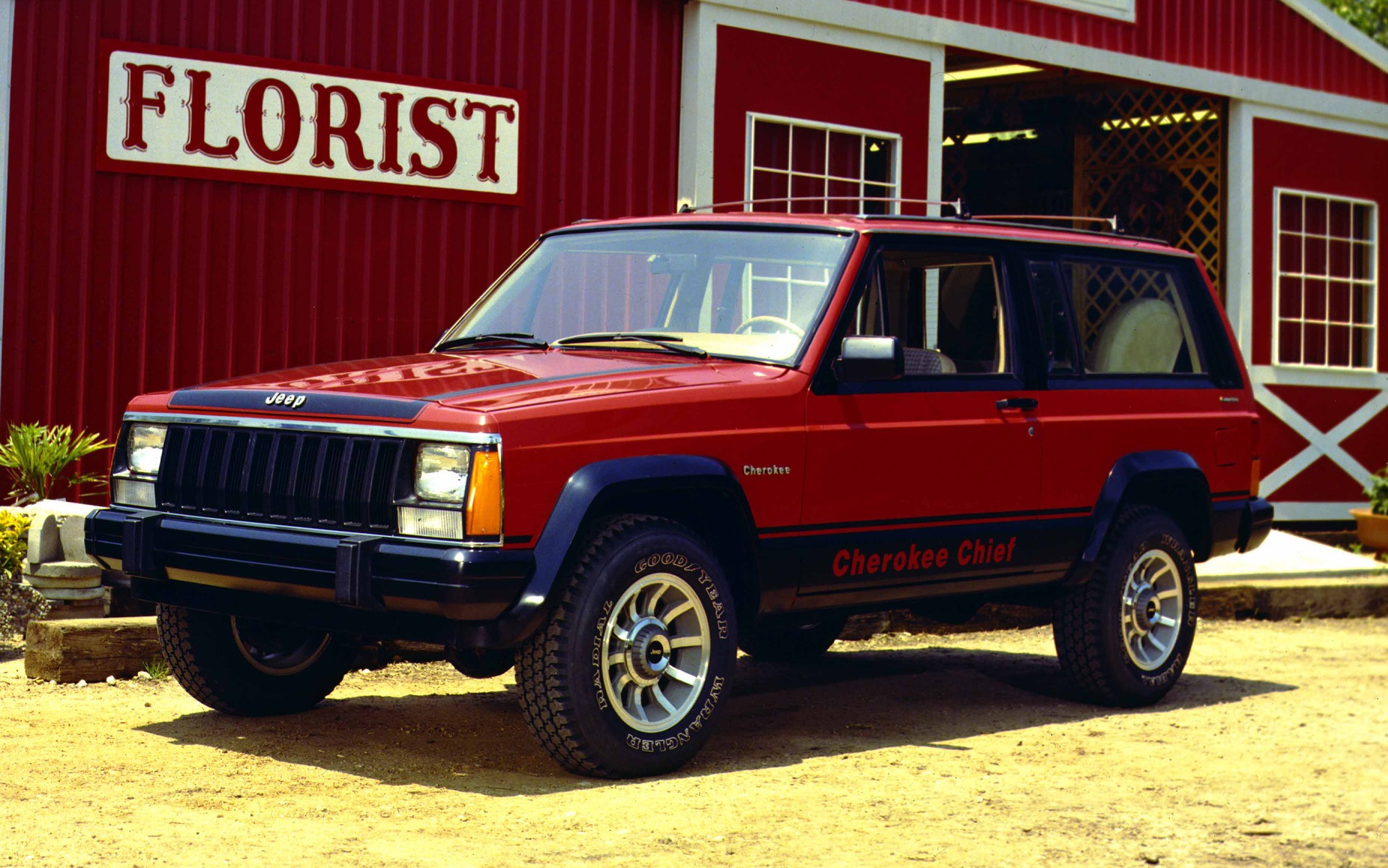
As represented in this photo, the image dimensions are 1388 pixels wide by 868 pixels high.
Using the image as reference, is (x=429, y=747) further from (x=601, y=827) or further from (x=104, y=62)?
(x=104, y=62)

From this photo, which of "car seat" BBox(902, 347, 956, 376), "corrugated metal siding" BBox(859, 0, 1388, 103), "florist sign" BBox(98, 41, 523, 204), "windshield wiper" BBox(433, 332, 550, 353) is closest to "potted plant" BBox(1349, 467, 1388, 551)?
"corrugated metal siding" BBox(859, 0, 1388, 103)

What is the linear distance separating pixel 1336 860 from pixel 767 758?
1.98m

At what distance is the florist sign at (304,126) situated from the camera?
9758mm

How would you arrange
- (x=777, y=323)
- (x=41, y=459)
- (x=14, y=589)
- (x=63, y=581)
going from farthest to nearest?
(x=41, y=459), (x=14, y=589), (x=63, y=581), (x=777, y=323)

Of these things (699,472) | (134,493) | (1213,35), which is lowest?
(134,493)

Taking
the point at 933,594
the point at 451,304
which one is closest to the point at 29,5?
the point at 451,304

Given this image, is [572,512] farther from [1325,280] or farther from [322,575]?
[1325,280]

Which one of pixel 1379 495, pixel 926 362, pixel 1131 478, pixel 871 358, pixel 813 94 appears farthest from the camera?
pixel 1379 495

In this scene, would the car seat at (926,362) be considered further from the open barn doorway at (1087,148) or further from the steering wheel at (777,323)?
the open barn doorway at (1087,148)

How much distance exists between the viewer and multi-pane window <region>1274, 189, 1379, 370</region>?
15461mm

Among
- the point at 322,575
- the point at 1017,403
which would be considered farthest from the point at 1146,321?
the point at 322,575

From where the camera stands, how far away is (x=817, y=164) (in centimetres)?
1252

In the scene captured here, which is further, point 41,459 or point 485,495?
point 41,459

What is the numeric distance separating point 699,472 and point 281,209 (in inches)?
207
